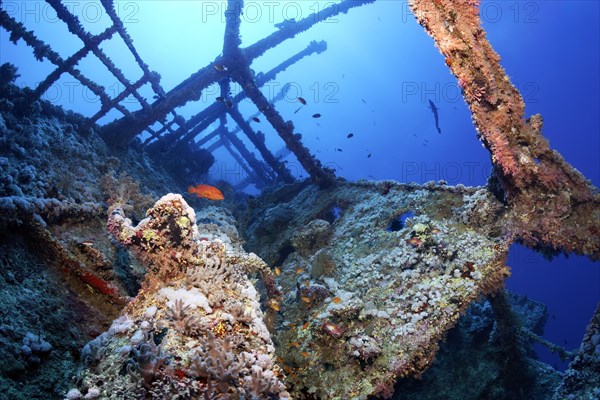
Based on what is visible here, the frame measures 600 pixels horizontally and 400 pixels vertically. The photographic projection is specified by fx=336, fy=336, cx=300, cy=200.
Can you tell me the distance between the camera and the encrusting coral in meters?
2.51

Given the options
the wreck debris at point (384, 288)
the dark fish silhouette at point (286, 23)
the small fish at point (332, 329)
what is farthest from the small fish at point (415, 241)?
the dark fish silhouette at point (286, 23)

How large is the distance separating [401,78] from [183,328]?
6166 inches

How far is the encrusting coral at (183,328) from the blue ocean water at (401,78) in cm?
4618

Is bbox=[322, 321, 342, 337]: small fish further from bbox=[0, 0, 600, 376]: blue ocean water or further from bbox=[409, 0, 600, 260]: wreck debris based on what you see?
bbox=[0, 0, 600, 376]: blue ocean water

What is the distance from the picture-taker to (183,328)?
2984 millimetres

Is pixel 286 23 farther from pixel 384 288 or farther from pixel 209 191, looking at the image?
pixel 384 288

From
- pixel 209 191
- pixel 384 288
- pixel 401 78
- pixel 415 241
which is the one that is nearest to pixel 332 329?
pixel 384 288

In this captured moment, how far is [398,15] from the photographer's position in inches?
4432

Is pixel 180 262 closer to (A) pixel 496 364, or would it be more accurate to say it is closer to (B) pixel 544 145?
(B) pixel 544 145

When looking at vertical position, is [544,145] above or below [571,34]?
below

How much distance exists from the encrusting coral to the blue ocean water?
152ft

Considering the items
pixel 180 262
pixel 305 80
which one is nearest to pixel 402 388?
pixel 180 262

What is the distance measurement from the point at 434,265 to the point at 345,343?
5.97 ft

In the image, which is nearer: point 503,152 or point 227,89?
point 503,152
